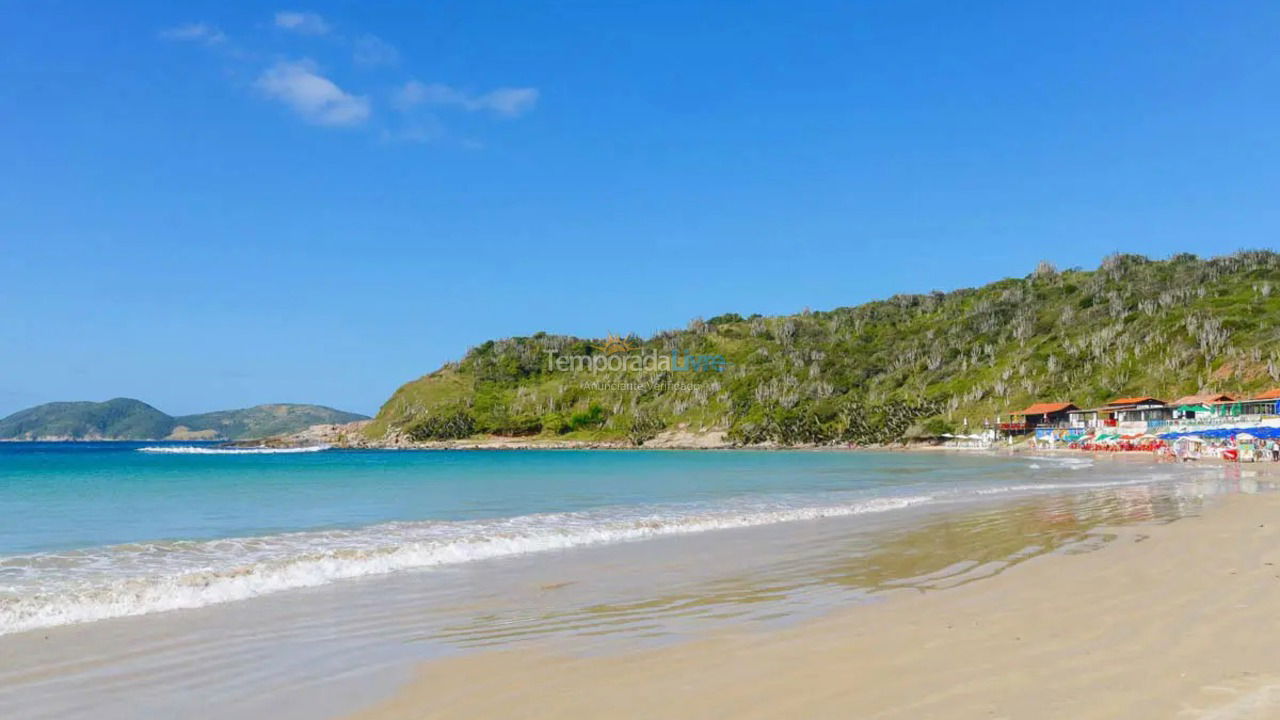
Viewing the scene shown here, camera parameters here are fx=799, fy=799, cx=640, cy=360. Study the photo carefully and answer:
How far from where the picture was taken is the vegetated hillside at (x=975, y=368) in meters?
121

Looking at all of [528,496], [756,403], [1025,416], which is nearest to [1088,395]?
[1025,416]

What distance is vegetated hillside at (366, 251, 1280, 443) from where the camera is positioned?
12075 centimetres

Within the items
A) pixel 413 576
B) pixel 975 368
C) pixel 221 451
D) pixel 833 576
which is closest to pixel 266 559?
pixel 413 576

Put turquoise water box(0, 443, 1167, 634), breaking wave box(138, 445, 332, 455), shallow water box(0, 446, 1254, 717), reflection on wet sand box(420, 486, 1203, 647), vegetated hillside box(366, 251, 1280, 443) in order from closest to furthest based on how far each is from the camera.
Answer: shallow water box(0, 446, 1254, 717)
reflection on wet sand box(420, 486, 1203, 647)
turquoise water box(0, 443, 1167, 634)
vegetated hillside box(366, 251, 1280, 443)
breaking wave box(138, 445, 332, 455)

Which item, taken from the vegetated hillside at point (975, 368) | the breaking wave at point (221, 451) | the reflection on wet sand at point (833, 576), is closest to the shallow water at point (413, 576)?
the reflection on wet sand at point (833, 576)

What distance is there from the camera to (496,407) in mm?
197375

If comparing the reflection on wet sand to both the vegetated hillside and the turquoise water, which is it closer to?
the turquoise water

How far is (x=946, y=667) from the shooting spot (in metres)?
6.61

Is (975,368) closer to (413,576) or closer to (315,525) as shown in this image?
(315,525)

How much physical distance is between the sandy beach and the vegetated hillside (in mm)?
114840

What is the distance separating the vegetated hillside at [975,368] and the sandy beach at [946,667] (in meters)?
115

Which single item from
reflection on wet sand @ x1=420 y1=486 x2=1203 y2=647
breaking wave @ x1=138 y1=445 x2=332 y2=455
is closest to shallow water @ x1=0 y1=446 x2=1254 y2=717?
reflection on wet sand @ x1=420 y1=486 x2=1203 y2=647

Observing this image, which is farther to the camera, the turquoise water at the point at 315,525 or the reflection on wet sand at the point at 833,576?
the turquoise water at the point at 315,525

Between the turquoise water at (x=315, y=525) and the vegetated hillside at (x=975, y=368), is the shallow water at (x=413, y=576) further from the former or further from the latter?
the vegetated hillside at (x=975, y=368)
